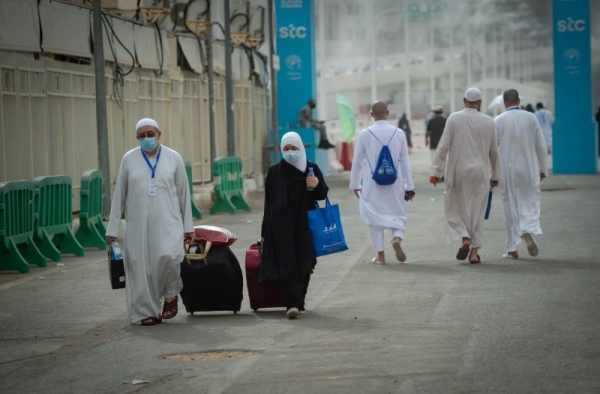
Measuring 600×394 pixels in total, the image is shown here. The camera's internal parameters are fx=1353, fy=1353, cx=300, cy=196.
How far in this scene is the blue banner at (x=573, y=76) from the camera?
3234 centimetres

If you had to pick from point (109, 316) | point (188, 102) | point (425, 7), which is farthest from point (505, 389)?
point (425, 7)

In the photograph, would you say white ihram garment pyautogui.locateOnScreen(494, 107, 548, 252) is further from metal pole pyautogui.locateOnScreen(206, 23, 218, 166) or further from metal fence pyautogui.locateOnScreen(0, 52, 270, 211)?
metal pole pyautogui.locateOnScreen(206, 23, 218, 166)

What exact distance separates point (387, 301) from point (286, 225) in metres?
1.24

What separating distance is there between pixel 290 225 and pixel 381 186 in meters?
4.22

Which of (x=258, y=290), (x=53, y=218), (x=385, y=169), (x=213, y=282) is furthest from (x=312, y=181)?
(x=53, y=218)

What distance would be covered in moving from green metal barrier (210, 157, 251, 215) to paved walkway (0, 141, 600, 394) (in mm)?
7788

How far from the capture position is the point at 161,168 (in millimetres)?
10062

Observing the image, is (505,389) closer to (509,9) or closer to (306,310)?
(306,310)

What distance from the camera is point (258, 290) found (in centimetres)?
1048

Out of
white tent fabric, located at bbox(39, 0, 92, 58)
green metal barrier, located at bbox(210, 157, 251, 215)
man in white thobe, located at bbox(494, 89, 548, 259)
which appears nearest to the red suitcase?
man in white thobe, located at bbox(494, 89, 548, 259)

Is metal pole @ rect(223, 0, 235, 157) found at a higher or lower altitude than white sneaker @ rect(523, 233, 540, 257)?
higher

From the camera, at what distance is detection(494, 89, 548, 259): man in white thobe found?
14.6 m

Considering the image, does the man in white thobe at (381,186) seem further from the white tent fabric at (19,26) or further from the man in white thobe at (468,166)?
the white tent fabric at (19,26)

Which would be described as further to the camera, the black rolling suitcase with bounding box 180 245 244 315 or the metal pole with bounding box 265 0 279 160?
the metal pole with bounding box 265 0 279 160
